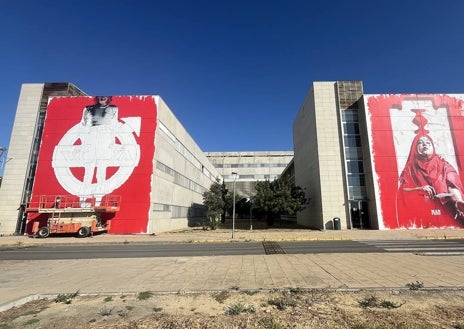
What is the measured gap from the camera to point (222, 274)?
9.01m

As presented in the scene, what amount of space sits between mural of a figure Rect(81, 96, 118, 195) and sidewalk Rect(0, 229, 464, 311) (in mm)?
16773

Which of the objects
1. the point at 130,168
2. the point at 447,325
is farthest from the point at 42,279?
the point at 130,168

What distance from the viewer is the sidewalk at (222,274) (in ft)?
24.4

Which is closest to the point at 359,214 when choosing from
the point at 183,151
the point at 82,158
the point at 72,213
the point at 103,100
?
the point at 183,151

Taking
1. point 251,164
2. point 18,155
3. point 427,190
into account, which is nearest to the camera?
point 427,190

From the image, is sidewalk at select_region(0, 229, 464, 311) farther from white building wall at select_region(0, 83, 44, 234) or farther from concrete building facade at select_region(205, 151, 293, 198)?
concrete building facade at select_region(205, 151, 293, 198)

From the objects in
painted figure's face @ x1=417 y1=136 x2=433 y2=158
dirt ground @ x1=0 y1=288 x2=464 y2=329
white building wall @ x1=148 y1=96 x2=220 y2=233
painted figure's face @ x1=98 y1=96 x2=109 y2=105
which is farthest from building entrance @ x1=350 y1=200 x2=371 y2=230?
painted figure's face @ x1=98 y1=96 x2=109 y2=105

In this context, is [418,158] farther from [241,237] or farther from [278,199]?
[241,237]

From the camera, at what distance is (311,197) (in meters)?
37.2

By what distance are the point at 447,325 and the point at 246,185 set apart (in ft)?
241

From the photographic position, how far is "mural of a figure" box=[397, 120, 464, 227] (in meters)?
29.0

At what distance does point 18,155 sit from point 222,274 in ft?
110

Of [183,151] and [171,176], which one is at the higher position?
[183,151]

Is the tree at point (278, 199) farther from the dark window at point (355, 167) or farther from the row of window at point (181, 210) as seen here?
the row of window at point (181, 210)
